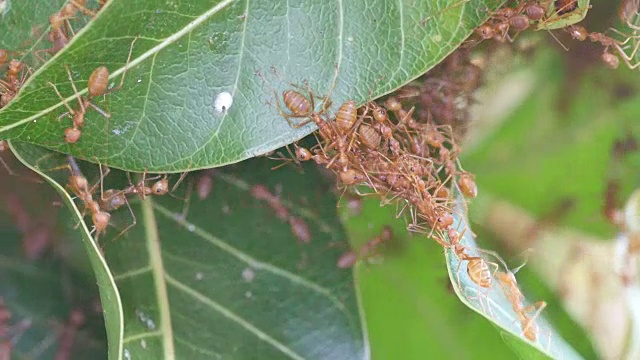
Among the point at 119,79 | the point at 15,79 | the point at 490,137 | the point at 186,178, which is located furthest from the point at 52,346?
the point at 490,137

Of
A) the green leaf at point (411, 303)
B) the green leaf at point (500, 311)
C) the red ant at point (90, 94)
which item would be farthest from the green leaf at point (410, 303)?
the red ant at point (90, 94)

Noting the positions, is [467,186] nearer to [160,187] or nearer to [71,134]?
[160,187]

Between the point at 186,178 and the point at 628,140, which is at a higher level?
the point at 628,140

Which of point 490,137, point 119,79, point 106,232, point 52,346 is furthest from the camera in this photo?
point 52,346

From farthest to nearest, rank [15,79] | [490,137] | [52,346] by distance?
[52,346] < [490,137] < [15,79]

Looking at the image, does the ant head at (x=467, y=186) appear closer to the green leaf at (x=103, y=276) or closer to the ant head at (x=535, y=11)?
the ant head at (x=535, y=11)

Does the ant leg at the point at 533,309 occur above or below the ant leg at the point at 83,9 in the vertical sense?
below

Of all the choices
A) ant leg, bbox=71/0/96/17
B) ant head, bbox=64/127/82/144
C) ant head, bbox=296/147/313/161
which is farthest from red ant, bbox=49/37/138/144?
ant head, bbox=296/147/313/161

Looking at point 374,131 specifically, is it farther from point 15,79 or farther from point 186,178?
point 15,79
